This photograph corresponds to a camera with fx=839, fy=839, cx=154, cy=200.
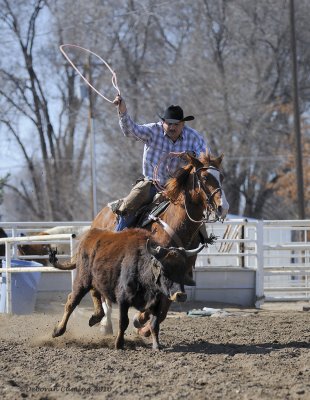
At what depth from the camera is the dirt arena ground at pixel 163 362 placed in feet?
18.5

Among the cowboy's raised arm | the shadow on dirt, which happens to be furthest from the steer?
the cowboy's raised arm

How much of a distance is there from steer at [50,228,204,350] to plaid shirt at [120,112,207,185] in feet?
3.25

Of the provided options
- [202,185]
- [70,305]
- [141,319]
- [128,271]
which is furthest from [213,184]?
[70,305]

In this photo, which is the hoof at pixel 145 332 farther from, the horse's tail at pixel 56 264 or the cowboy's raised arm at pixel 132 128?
the cowboy's raised arm at pixel 132 128

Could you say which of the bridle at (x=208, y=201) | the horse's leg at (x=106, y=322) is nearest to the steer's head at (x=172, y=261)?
the bridle at (x=208, y=201)

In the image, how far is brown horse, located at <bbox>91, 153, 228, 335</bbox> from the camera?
7.88 m

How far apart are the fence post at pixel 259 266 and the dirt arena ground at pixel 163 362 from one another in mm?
3311

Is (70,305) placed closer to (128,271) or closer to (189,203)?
(128,271)

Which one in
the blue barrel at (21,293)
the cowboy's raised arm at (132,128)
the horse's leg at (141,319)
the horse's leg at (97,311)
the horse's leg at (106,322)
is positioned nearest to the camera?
the horse's leg at (141,319)

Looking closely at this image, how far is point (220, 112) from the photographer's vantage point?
32.2 metres

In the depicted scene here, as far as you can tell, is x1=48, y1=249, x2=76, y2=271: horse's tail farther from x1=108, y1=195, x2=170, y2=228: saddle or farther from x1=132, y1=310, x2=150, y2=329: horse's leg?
x1=132, y1=310, x2=150, y2=329: horse's leg

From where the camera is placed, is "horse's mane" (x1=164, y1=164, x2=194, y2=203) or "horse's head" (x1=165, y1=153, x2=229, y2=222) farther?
"horse's mane" (x1=164, y1=164, x2=194, y2=203)

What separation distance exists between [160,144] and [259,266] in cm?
525

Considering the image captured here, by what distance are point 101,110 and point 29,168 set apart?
17.0 feet
